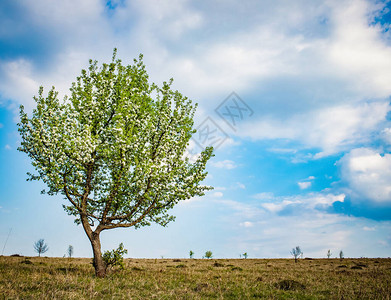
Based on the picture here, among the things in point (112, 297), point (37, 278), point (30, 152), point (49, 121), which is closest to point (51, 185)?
point (30, 152)

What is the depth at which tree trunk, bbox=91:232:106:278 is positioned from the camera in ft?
65.0

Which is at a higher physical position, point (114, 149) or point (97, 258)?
point (114, 149)

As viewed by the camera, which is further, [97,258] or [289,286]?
[97,258]

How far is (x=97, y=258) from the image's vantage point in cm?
2017

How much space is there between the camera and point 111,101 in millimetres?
21672

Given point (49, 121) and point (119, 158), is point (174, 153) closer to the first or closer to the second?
point (119, 158)

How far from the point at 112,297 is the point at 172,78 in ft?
55.1

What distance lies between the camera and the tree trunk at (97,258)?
19.8m

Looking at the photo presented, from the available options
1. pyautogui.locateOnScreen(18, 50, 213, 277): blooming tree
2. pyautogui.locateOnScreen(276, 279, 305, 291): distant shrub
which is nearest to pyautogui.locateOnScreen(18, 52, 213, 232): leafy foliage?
pyautogui.locateOnScreen(18, 50, 213, 277): blooming tree

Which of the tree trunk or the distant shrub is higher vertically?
the tree trunk

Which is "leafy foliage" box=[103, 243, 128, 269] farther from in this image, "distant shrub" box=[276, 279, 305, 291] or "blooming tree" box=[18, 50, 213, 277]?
"distant shrub" box=[276, 279, 305, 291]

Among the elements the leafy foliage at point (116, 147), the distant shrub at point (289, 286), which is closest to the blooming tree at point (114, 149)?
the leafy foliage at point (116, 147)

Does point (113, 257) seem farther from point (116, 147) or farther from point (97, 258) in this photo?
point (116, 147)

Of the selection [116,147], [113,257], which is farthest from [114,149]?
[113,257]
